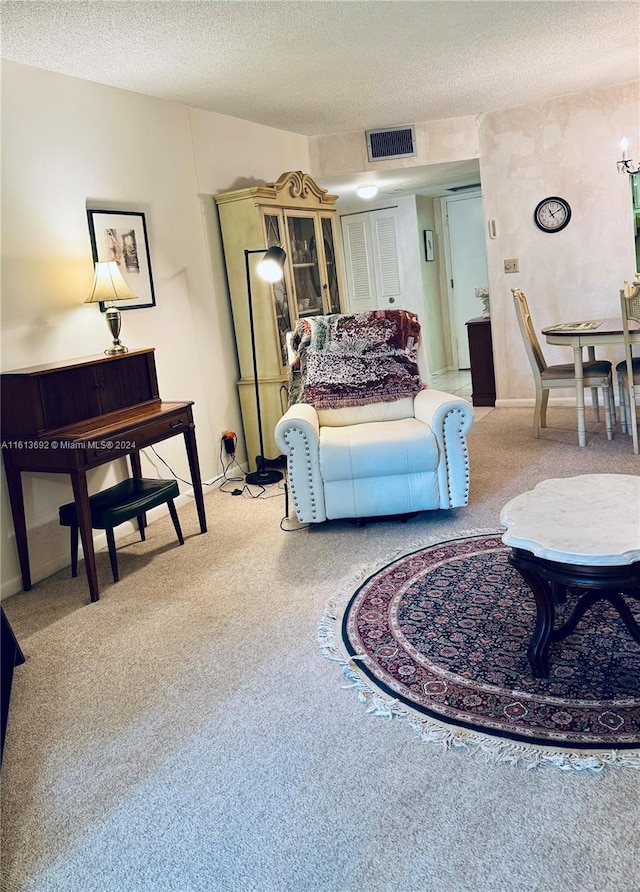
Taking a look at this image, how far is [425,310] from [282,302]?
11.3ft

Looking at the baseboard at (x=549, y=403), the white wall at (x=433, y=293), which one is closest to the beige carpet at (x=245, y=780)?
the baseboard at (x=549, y=403)

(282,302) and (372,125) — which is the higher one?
(372,125)

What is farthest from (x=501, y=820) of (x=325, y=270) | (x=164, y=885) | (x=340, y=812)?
(x=325, y=270)

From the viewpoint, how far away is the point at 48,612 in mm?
3186

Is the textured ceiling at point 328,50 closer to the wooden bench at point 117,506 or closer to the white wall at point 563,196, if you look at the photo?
the white wall at point 563,196

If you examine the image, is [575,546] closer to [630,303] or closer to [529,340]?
[630,303]

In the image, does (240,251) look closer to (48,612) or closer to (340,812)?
(48,612)

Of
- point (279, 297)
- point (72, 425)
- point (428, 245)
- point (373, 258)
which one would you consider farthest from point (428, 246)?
point (72, 425)

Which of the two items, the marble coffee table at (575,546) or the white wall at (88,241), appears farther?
the white wall at (88,241)

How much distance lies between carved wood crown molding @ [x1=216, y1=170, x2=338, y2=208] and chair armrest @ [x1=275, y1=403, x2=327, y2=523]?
188 cm

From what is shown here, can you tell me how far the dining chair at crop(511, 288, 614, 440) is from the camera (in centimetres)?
481

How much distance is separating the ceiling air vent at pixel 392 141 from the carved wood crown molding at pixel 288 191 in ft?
2.21

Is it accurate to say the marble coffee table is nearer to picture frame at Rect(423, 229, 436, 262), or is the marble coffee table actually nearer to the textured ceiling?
the textured ceiling

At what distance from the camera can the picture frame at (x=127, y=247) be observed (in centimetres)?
394
